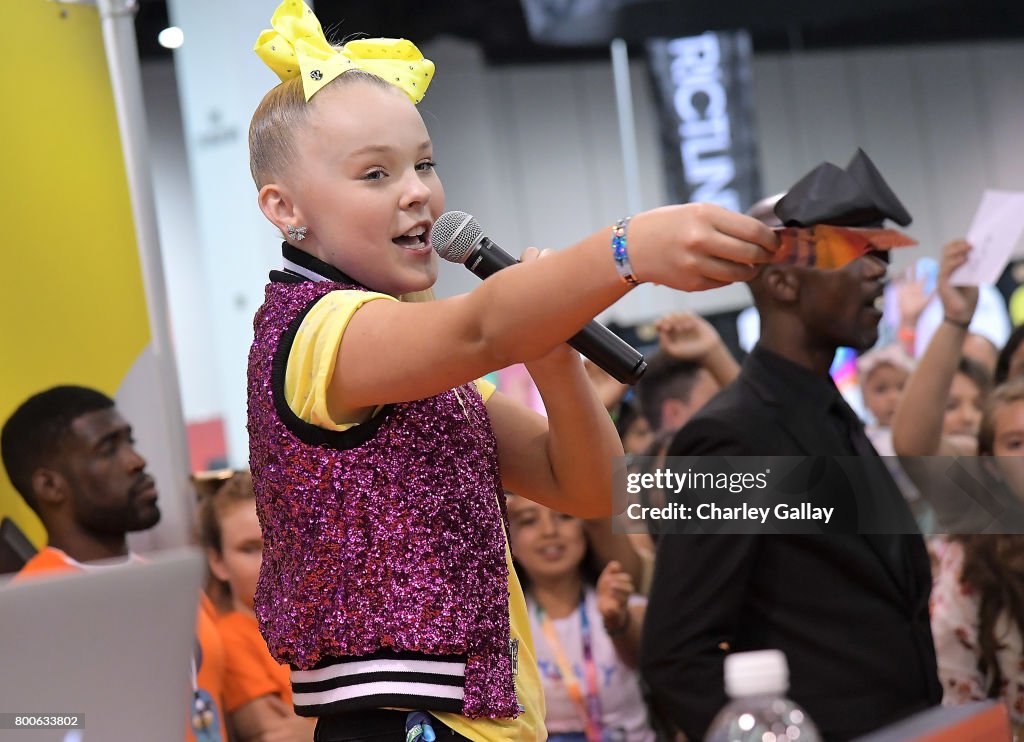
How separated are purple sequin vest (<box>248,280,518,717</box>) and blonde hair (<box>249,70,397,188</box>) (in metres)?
0.16

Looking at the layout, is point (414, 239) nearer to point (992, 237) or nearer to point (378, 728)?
point (378, 728)

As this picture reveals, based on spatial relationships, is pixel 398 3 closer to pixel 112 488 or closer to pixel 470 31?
pixel 470 31

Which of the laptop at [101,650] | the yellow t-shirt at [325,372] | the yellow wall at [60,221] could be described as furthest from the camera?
the yellow wall at [60,221]

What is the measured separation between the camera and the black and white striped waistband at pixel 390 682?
47.9 inches

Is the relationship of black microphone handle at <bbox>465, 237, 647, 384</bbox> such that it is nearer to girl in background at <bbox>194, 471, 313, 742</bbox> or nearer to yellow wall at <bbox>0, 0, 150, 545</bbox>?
girl in background at <bbox>194, 471, 313, 742</bbox>

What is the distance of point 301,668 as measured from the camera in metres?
1.28

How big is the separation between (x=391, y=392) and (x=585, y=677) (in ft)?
6.28

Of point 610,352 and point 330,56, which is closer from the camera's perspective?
point 610,352

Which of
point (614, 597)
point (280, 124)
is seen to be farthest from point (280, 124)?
point (614, 597)

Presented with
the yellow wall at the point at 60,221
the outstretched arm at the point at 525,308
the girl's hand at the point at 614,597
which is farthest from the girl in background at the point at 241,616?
the outstretched arm at the point at 525,308

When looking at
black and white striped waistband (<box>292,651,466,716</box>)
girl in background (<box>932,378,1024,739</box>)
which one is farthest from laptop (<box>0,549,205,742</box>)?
girl in background (<box>932,378,1024,739</box>)

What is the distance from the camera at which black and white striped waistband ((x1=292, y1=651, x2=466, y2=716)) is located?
122 centimetres

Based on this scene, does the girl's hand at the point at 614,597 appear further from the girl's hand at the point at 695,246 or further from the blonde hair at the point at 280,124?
the girl's hand at the point at 695,246

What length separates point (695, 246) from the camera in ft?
3.44
